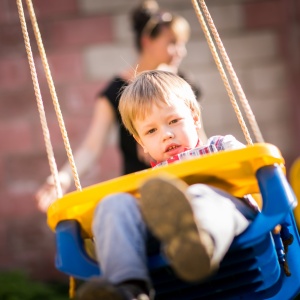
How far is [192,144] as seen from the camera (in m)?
2.17

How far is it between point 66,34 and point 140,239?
8.71ft

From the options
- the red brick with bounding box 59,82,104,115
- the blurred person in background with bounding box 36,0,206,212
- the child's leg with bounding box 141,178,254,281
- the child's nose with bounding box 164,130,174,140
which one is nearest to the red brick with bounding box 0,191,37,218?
the red brick with bounding box 59,82,104,115

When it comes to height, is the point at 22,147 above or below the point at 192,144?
above

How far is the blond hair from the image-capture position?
→ 216 cm

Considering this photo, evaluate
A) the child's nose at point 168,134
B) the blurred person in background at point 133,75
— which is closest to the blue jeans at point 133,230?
the child's nose at point 168,134

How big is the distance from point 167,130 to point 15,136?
7.26 feet

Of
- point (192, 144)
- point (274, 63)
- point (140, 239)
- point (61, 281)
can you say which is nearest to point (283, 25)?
point (274, 63)

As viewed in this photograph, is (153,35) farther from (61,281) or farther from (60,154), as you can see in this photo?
(61,281)

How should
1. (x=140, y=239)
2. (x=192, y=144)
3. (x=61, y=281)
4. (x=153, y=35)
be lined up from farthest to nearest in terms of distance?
(x=61, y=281), (x=153, y=35), (x=192, y=144), (x=140, y=239)

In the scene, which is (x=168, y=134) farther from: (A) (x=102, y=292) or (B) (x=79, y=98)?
(B) (x=79, y=98)

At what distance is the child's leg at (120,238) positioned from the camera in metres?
1.73

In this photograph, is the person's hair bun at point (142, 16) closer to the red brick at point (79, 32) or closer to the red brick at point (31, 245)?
the red brick at point (79, 32)

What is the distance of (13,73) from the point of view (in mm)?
4277

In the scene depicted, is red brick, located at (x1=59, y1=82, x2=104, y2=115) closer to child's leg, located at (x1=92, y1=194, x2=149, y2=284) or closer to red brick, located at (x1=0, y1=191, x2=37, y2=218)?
red brick, located at (x1=0, y1=191, x2=37, y2=218)
